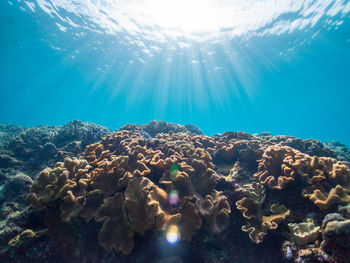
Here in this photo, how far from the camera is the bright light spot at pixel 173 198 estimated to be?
148 inches

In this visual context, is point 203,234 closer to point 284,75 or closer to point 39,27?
point 39,27

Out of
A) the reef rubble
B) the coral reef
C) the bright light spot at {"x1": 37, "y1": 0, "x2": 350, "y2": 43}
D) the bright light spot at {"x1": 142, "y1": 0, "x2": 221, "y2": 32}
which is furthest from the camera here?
the bright light spot at {"x1": 142, "y1": 0, "x2": 221, "y2": 32}

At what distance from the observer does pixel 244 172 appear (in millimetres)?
5543

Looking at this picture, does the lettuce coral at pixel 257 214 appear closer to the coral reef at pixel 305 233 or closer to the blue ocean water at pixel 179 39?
the coral reef at pixel 305 233

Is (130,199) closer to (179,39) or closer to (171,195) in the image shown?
(171,195)

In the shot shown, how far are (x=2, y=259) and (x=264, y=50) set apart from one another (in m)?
43.9

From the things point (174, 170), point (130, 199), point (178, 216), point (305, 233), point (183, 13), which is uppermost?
point (183, 13)

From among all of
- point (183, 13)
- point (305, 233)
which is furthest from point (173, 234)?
point (183, 13)

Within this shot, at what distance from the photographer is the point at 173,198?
151 inches

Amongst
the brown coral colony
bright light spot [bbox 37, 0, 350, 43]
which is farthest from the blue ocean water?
the brown coral colony

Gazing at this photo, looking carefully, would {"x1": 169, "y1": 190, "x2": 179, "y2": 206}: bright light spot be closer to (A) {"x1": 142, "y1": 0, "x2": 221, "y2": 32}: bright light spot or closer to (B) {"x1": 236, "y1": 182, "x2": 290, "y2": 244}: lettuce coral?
(B) {"x1": 236, "y1": 182, "x2": 290, "y2": 244}: lettuce coral

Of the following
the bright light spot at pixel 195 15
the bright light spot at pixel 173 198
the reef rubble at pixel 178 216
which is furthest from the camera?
the bright light spot at pixel 195 15

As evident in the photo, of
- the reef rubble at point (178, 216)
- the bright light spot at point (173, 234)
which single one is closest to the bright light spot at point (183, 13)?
the reef rubble at point (178, 216)

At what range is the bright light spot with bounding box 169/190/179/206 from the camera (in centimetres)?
375
